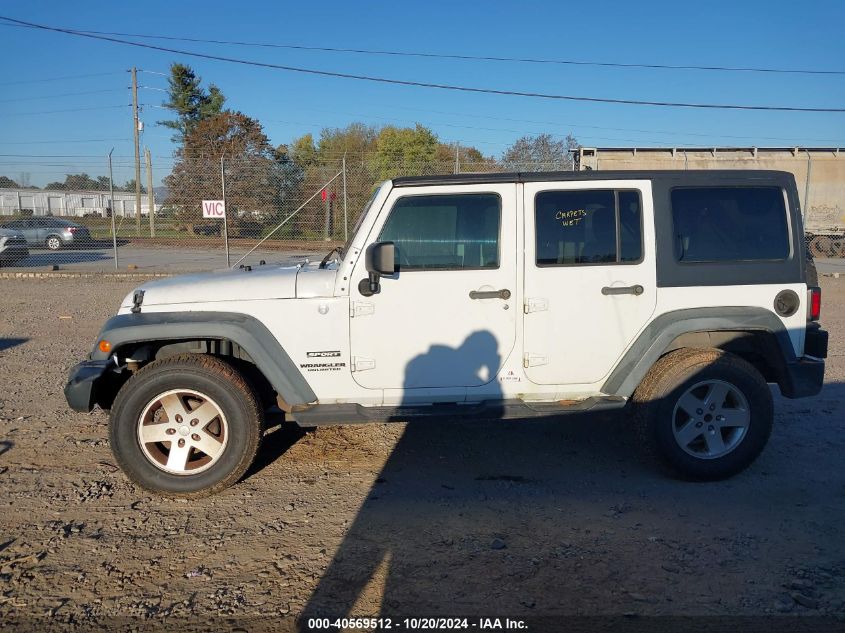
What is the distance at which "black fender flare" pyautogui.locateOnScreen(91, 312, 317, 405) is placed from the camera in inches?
163

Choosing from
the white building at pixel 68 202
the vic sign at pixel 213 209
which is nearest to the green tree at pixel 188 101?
the white building at pixel 68 202

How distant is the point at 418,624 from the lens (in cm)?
297

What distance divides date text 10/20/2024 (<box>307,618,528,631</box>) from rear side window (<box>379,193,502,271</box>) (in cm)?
213

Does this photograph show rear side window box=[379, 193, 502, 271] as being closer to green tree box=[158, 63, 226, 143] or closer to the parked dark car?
the parked dark car

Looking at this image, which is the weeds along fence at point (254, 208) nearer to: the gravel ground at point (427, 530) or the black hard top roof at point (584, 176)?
the gravel ground at point (427, 530)

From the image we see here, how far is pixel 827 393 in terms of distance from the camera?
21.1 feet

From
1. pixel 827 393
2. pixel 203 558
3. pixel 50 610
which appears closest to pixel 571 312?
pixel 203 558

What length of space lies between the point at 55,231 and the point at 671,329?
22915 millimetres

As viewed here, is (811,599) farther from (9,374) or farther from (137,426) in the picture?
(9,374)

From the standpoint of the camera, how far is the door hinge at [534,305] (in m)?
4.30

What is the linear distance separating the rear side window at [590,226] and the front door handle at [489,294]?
384 mm

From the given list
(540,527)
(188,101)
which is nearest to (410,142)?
(188,101)

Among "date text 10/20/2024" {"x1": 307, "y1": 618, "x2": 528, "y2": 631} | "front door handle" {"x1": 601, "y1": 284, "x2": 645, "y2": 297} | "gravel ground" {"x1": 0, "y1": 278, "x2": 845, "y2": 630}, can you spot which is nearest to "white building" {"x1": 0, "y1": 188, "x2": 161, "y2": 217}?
"gravel ground" {"x1": 0, "y1": 278, "x2": 845, "y2": 630}

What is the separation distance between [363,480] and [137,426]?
1518mm
